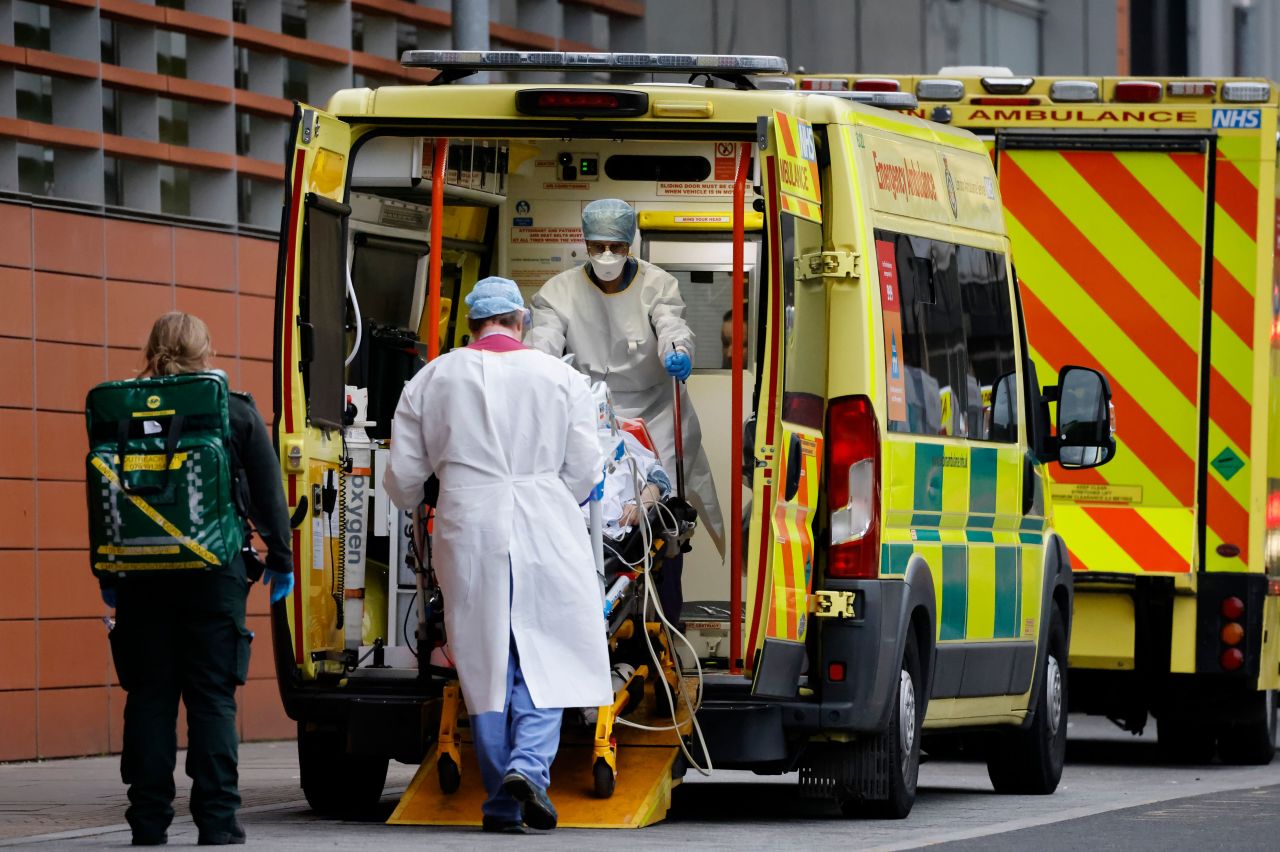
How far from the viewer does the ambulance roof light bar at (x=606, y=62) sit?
9594 millimetres

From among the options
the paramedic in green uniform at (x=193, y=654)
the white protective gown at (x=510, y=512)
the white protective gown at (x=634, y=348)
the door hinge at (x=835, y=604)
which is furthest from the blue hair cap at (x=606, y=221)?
the paramedic in green uniform at (x=193, y=654)

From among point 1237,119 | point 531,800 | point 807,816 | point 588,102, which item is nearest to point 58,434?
point 588,102

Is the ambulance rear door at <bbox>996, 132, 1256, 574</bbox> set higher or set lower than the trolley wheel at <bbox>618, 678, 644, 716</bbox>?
higher

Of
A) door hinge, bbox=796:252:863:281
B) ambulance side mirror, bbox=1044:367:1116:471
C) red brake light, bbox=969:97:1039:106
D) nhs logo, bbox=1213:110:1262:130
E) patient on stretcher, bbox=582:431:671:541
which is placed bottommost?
patient on stretcher, bbox=582:431:671:541

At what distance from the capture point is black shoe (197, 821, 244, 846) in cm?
860

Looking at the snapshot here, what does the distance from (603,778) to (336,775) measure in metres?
1.44

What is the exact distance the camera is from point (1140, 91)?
13492 millimetres

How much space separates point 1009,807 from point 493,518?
113 inches


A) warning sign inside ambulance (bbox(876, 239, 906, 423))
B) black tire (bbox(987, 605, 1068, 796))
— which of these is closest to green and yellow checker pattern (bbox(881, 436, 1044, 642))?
warning sign inside ambulance (bbox(876, 239, 906, 423))

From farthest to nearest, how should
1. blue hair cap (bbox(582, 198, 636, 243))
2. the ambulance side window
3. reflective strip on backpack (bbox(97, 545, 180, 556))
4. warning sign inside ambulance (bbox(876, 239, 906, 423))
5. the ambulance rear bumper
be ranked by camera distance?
blue hair cap (bbox(582, 198, 636, 243)), the ambulance side window, warning sign inside ambulance (bbox(876, 239, 906, 423)), the ambulance rear bumper, reflective strip on backpack (bbox(97, 545, 180, 556))

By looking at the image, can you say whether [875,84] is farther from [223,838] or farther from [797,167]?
[223,838]

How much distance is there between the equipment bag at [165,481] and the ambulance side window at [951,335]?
97.6 inches

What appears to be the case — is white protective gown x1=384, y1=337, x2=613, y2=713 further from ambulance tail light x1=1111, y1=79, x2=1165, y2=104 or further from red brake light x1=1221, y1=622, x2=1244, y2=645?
ambulance tail light x1=1111, y1=79, x2=1165, y2=104

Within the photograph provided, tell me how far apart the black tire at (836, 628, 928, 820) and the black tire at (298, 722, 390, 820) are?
172 centimetres
